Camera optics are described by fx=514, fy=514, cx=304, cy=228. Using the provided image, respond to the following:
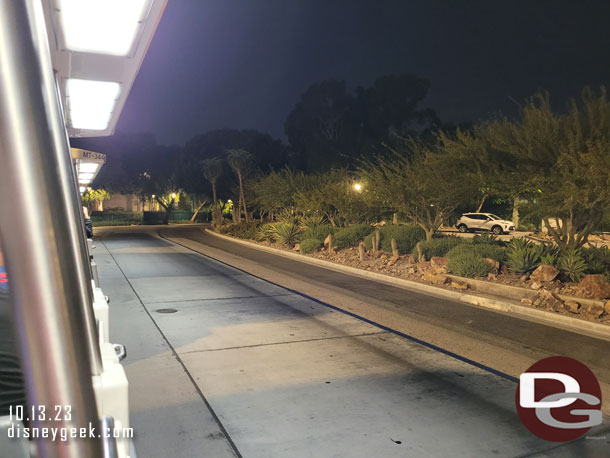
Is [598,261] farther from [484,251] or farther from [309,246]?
[309,246]

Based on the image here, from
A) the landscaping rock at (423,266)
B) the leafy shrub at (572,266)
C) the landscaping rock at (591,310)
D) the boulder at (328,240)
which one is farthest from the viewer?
the boulder at (328,240)

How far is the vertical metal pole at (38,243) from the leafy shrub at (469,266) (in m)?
13.5

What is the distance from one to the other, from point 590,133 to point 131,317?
447 inches

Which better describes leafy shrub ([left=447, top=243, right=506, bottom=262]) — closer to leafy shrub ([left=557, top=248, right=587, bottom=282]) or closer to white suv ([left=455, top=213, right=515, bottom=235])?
leafy shrub ([left=557, top=248, right=587, bottom=282])

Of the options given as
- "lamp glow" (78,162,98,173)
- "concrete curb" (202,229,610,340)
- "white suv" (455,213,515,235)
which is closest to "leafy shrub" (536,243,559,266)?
"concrete curb" (202,229,610,340)

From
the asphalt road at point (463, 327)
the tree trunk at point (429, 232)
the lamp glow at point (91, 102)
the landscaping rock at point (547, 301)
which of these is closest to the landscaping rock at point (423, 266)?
the asphalt road at point (463, 327)

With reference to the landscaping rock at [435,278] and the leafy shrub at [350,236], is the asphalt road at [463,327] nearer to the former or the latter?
the landscaping rock at [435,278]

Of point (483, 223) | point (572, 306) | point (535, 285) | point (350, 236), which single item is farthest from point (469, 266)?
point (483, 223)

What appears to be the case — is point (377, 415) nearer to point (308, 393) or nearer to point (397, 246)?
point (308, 393)

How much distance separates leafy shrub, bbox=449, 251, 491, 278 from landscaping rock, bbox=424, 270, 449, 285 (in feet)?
1.50

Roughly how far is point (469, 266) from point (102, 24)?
12160 mm

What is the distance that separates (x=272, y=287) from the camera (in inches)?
532

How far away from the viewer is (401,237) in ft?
63.5

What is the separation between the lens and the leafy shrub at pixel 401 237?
1916 cm
